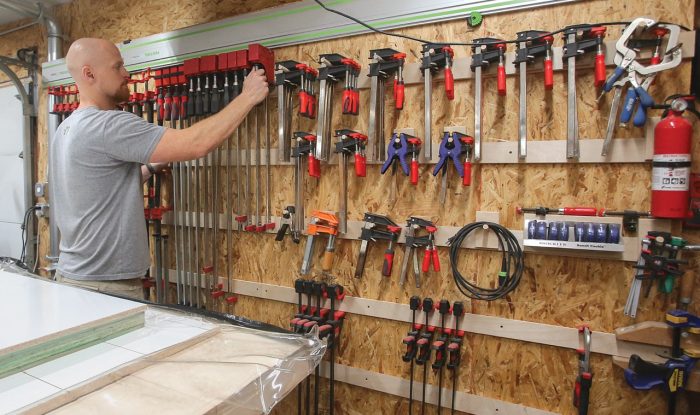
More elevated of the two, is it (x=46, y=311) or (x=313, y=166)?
(x=313, y=166)

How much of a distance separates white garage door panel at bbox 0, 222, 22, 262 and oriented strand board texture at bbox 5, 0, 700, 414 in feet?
8.83

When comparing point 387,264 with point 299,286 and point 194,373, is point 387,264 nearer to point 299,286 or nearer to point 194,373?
point 299,286

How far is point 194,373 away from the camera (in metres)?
0.88

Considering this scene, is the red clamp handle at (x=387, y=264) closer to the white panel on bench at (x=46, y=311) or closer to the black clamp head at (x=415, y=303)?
the black clamp head at (x=415, y=303)

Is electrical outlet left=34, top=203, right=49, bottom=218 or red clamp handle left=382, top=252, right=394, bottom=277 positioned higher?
electrical outlet left=34, top=203, right=49, bottom=218

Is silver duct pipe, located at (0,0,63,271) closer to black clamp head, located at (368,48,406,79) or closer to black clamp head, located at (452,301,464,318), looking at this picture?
black clamp head, located at (368,48,406,79)

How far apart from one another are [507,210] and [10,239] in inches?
165

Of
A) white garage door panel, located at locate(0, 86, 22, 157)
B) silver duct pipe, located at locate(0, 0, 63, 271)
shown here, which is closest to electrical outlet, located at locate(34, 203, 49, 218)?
silver duct pipe, located at locate(0, 0, 63, 271)

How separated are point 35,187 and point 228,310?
7.02 feet

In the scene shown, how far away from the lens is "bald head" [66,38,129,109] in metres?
1.83

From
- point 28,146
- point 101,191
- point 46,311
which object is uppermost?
point 28,146

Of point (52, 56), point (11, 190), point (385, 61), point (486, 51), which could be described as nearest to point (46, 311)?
point (385, 61)

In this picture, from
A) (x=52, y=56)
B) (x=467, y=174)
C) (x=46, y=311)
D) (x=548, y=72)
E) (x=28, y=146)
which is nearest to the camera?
(x=46, y=311)

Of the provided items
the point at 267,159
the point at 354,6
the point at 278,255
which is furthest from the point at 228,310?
the point at 354,6
